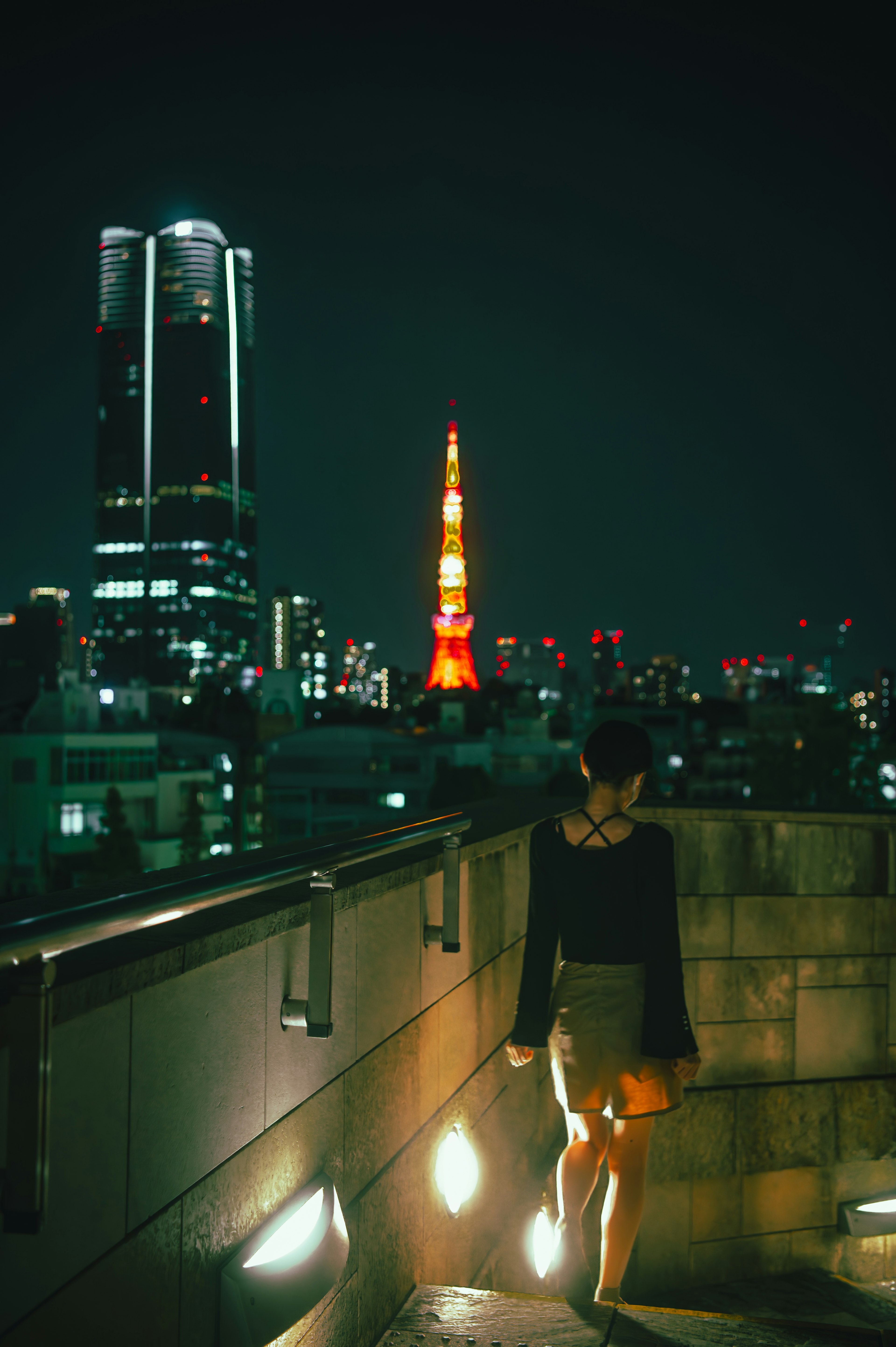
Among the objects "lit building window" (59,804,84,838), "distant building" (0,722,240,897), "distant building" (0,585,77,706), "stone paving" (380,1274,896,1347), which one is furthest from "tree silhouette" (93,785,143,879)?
"distant building" (0,585,77,706)

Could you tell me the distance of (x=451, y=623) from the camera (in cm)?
10362

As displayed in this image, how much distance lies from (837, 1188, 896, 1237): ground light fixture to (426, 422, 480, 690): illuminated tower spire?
96.2 meters

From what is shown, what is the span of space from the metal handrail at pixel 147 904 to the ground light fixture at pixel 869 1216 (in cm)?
506

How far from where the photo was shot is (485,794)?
3381cm

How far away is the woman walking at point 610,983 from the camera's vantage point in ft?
11.6

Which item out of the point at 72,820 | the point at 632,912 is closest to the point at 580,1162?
the point at 632,912

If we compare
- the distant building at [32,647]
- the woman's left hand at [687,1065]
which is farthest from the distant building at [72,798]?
the distant building at [32,647]

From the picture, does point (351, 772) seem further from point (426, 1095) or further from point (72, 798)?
point (426, 1095)

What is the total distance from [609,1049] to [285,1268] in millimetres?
1517

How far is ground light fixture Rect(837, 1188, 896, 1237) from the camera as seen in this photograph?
249 inches

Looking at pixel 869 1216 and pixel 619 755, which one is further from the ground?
pixel 619 755

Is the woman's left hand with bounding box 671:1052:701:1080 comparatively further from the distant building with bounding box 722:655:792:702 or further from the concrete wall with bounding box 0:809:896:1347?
the distant building with bounding box 722:655:792:702

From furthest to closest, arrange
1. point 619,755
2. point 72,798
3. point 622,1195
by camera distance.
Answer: point 72,798 < point 622,1195 < point 619,755

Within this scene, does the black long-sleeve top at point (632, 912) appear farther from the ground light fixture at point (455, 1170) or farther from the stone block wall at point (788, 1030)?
the stone block wall at point (788, 1030)
